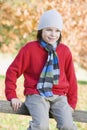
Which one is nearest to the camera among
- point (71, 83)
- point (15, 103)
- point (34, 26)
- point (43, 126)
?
point (43, 126)

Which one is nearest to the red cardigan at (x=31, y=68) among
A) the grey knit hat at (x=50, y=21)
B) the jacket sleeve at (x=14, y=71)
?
the jacket sleeve at (x=14, y=71)

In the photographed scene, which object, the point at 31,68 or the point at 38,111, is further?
the point at 31,68

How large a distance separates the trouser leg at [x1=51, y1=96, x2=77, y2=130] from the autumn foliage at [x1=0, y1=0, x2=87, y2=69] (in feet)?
8.11

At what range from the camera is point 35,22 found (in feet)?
17.1

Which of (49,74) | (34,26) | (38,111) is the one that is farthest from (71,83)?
(34,26)

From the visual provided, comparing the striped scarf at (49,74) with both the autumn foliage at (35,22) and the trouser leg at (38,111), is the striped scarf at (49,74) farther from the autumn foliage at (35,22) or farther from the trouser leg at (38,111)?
the autumn foliage at (35,22)

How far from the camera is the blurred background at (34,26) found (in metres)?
5.16

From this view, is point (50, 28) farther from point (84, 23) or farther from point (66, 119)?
point (84, 23)

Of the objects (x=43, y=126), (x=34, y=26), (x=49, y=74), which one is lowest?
(x=43, y=126)

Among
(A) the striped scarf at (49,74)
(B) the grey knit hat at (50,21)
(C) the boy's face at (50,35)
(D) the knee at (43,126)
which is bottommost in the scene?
(D) the knee at (43,126)

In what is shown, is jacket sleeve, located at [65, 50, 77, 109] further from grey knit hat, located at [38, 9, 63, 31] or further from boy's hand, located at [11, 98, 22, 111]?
boy's hand, located at [11, 98, 22, 111]

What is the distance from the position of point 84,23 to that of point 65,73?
8.17 ft

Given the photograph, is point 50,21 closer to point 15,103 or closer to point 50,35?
point 50,35

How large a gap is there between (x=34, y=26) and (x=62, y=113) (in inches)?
104
